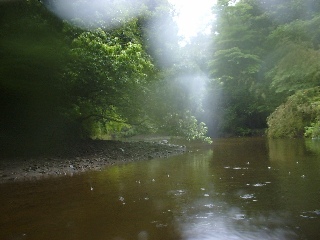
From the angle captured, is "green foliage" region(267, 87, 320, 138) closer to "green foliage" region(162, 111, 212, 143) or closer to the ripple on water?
"green foliage" region(162, 111, 212, 143)

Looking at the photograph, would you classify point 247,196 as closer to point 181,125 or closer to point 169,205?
point 169,205

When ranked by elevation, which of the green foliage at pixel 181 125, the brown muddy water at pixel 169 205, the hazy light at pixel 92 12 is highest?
the hazy light at pixel 92 12

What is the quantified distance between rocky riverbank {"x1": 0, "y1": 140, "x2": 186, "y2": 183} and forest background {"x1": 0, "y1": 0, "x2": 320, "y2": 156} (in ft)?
3.12

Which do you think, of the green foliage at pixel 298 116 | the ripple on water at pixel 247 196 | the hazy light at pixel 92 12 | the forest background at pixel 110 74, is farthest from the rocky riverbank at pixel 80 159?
the green foliage at pixel 298 116

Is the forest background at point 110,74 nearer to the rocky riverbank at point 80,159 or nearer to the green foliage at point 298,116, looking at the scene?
the green foliage at point 298,116

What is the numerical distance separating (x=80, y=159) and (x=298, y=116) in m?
14.7

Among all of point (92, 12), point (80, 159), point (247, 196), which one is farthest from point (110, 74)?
point (247, 196)

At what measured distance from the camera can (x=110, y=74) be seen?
1309 centimetres

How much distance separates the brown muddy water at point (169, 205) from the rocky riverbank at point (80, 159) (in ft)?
3.13

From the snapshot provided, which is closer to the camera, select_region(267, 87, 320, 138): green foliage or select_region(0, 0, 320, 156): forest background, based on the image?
select_region(0, 0, 320, 156): forest background

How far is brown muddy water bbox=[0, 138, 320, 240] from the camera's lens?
452 cm

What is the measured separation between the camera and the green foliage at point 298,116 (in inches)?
795

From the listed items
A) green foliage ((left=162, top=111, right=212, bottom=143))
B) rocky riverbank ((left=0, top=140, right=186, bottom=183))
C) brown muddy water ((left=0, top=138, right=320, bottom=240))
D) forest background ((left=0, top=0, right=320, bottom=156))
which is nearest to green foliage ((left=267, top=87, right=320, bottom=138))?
forest background ((left=0, top=0, right=320, bottom=156))

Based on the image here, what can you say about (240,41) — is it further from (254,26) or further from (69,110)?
(69,110)
